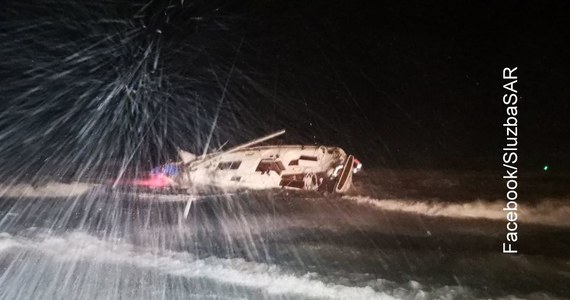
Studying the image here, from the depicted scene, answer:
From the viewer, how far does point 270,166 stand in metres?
5.11

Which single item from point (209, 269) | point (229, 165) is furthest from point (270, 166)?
point (209, 269)

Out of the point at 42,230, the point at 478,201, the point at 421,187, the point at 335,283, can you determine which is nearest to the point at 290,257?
the point at 335,283

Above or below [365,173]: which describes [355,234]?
below

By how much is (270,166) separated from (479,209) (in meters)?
2.33

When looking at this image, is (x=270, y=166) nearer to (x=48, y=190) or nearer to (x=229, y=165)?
(x=229, y=165)

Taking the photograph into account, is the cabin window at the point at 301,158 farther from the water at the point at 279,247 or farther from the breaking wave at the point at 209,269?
the breaking wave at the point at 209,269

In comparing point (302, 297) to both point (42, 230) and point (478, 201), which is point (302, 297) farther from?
point (42, 230)

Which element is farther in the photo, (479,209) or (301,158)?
(301,158)

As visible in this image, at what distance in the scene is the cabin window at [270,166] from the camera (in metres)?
5.10

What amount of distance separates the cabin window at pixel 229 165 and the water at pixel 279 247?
13.6 inches

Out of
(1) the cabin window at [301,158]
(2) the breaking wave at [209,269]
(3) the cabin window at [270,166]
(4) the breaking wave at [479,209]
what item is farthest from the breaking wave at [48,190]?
(4) the breaking wave at [479,209]

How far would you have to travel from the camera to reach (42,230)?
5.39 m

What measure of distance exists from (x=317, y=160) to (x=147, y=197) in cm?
211

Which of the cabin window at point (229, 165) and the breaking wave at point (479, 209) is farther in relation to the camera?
the cabin window at point (229, 165)
